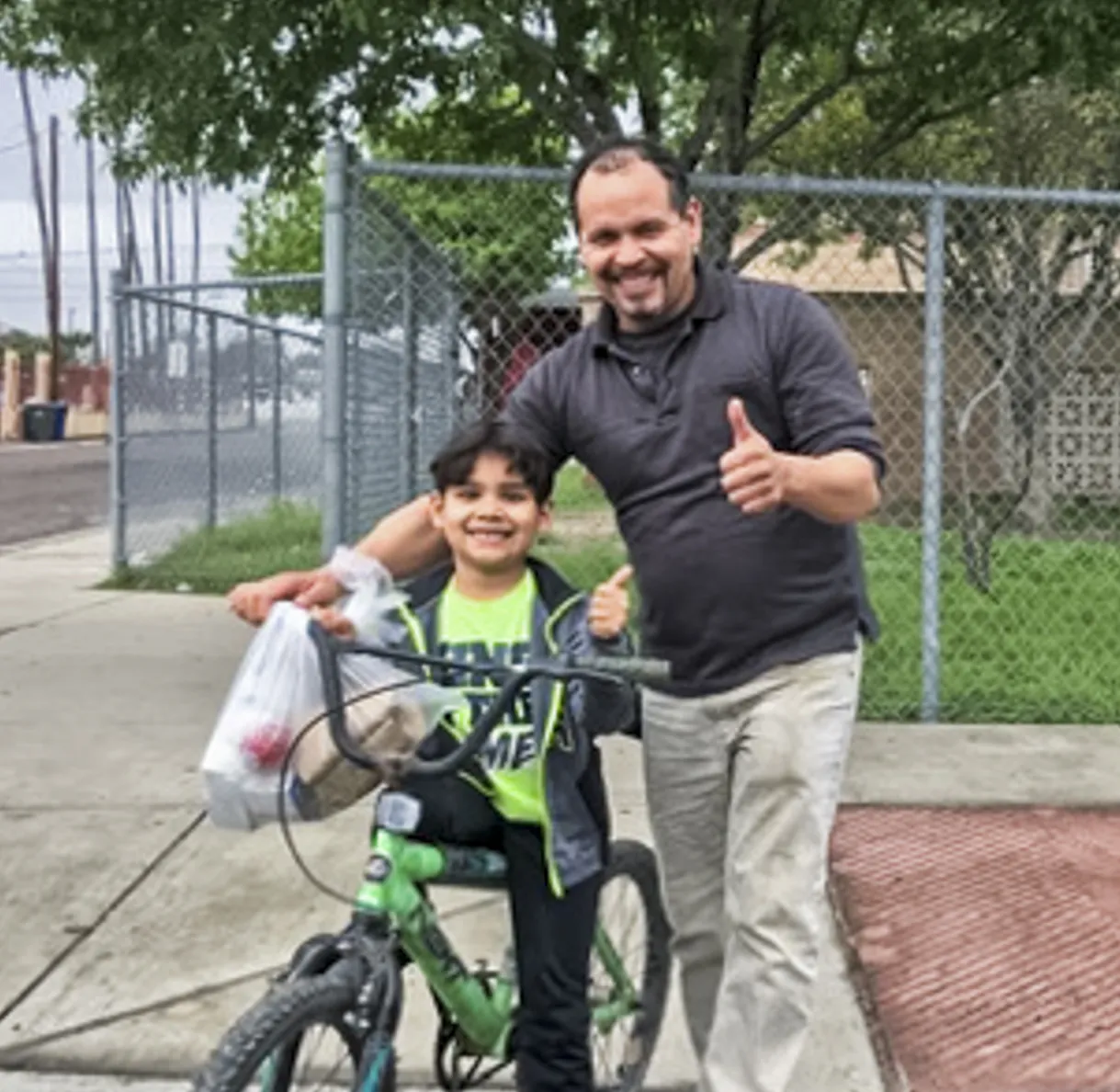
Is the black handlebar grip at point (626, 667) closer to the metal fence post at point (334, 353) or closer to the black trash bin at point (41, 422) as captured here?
the metal fence post at point (334, 353)

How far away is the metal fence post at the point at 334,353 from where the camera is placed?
19.6 ft

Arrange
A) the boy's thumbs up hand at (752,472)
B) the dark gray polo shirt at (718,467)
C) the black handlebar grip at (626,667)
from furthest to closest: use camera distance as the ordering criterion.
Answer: the dark gray polo shirt at (718,467) → the black handlebar grip at (626,667) → the boy's thumbs up hand at (752,472)

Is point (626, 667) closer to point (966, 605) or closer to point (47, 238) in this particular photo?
point (966, 605)

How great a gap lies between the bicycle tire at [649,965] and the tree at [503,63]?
13.4 ft

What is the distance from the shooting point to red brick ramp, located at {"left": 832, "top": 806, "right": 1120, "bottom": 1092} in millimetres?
3580

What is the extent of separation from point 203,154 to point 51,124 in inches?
2188

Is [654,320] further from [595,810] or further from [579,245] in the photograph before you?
[595,810]

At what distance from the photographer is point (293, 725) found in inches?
102

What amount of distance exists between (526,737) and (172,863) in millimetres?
2550

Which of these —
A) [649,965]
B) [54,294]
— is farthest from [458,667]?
[54,294]

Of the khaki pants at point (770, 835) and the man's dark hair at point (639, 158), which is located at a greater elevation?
the man's dark hair at point (639, 158)

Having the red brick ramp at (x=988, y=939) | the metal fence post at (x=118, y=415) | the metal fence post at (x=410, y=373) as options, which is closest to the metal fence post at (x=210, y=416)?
the metal fence post at (x=118, y=415)

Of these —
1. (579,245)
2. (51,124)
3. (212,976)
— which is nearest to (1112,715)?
(212,976)

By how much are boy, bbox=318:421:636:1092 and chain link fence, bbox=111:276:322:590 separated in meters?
7.23
